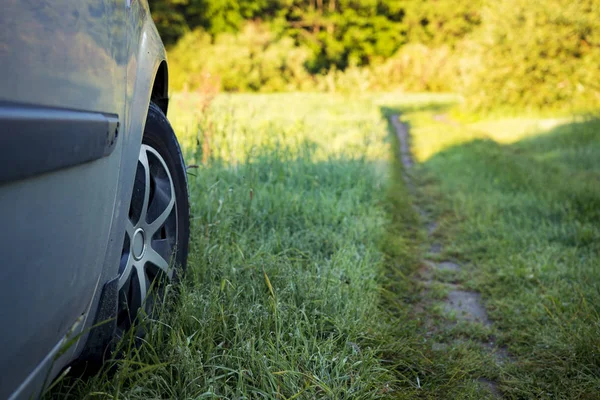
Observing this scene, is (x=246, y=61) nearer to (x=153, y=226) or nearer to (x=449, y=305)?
(x=449, y=305)

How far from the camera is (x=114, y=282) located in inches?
70.6

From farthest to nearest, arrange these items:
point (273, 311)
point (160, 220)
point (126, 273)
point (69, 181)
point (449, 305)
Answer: point (449, 305) < point (273, 311) < point (160, 220) < point (126, 273) < point (69, 181)

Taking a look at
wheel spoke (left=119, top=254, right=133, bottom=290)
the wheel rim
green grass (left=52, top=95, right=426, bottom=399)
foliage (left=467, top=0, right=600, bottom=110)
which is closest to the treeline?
foliage (left=467, top=0, right=600, bottom=110)

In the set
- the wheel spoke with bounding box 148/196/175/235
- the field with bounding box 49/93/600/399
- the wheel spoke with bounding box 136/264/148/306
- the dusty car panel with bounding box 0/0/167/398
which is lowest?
the field with bounding box 49/93/600/399

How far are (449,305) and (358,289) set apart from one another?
0.74 metres

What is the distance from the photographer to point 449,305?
3.56 meters

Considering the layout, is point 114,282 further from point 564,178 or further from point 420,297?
point 564,178

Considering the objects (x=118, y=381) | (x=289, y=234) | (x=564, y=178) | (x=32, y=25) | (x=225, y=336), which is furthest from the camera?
(x=564, y=178)

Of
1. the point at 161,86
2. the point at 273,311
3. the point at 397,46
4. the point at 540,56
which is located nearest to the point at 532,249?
the point at 273,311

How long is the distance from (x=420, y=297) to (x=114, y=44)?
2551mm

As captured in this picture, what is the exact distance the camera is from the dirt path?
9.59 feet

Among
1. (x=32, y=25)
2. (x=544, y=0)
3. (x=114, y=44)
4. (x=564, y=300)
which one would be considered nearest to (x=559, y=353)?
(x=564, y=300)

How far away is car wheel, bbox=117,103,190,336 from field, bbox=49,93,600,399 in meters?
0.12

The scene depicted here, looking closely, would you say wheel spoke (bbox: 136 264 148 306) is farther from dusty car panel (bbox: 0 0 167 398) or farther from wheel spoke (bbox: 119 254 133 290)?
dusty car panel (bbox: 0 0 167 398)
